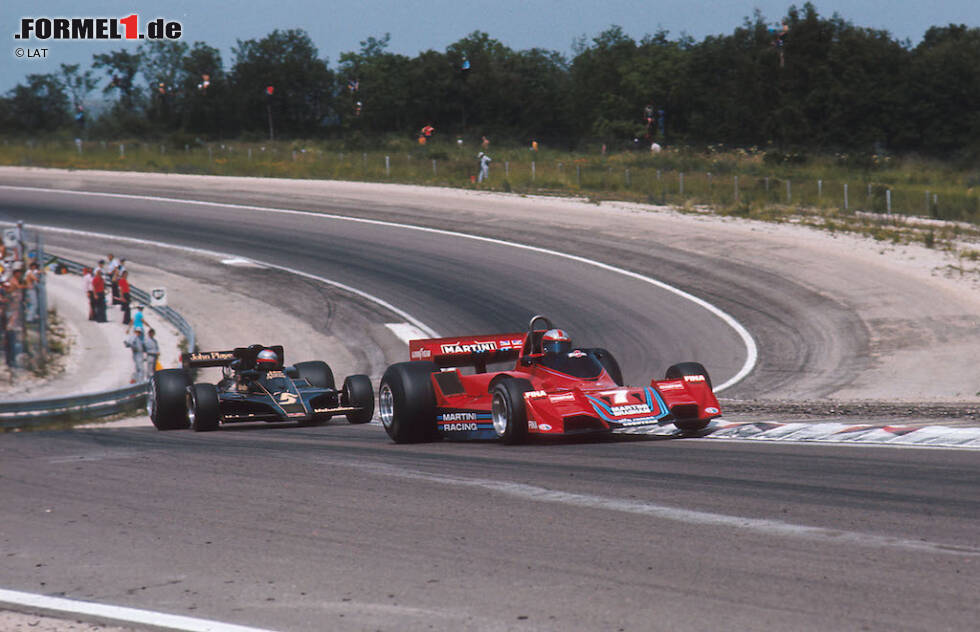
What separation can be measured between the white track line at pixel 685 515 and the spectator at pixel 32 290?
53.9 ft

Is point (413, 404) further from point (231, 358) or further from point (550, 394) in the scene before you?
point (231, 358)

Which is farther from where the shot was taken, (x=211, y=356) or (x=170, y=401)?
(x=211, y=356)

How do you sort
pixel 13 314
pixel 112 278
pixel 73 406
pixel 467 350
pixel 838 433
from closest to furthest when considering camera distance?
pixel 838 433, pixel 467 350, pixel 73 406, pixel 13 314, pixel 112 278

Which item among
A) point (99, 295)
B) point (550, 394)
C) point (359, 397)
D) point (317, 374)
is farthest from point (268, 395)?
point (99, 295)

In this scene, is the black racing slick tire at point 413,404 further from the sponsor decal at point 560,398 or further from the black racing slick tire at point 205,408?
the black racing slick tire at point 205,408

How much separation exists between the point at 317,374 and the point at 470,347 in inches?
209

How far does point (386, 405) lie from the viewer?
13758 millimetres

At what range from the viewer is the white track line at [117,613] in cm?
552

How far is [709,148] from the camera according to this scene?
2968 inches

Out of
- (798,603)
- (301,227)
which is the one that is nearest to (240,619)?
(798,603)

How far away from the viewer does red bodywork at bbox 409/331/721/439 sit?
11.8 metres

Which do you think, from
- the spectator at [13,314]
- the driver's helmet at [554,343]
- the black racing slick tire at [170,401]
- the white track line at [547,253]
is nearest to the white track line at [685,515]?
the driver's helmet at [554,343]

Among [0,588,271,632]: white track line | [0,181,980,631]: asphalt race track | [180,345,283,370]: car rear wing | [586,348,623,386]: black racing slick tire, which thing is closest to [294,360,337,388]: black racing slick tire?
[180,345,283,370]: car rear wing

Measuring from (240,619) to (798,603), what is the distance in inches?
113
